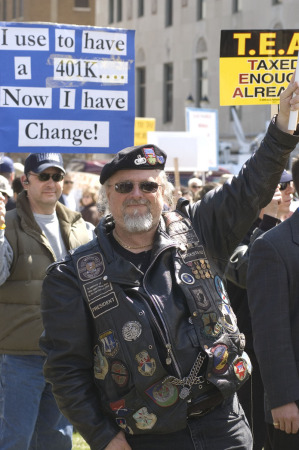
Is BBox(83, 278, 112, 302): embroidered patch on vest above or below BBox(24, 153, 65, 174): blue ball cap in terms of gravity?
below

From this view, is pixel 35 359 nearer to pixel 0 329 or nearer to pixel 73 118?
pixel 0 329

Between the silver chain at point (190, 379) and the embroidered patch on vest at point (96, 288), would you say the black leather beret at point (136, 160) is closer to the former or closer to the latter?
the embroidered patch on vest at point (96, 288)

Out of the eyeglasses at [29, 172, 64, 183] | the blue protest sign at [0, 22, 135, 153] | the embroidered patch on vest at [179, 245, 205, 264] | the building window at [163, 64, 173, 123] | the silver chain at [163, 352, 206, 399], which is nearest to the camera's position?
the silver chain at [163, 352, 206, 399]

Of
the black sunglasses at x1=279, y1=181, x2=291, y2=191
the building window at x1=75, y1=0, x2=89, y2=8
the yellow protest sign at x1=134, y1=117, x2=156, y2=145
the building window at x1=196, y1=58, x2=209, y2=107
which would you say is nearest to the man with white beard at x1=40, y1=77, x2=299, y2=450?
the black sunglasses at x1=279, y1=181, x2=291, y2=191

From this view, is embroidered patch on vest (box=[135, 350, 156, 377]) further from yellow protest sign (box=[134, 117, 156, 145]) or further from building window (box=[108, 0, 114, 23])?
building window (box=[108, 0, 114, 23])

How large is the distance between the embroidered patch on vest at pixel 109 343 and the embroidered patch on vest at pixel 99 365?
0.13 feet

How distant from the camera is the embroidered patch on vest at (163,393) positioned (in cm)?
402

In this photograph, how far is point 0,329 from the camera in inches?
236

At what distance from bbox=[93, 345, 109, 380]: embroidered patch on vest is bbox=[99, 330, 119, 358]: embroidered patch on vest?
40 millimetres

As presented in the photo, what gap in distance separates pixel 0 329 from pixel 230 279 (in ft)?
4.73

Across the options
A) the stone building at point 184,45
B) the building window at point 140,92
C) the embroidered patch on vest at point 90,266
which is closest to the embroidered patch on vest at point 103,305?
the embroidered patch on vest at point 90,266

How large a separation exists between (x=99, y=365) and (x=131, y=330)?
0.23 m

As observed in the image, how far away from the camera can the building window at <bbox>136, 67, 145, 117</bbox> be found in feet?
161

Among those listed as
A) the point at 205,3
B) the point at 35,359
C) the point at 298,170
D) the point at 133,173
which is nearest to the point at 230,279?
the point at 35,359
